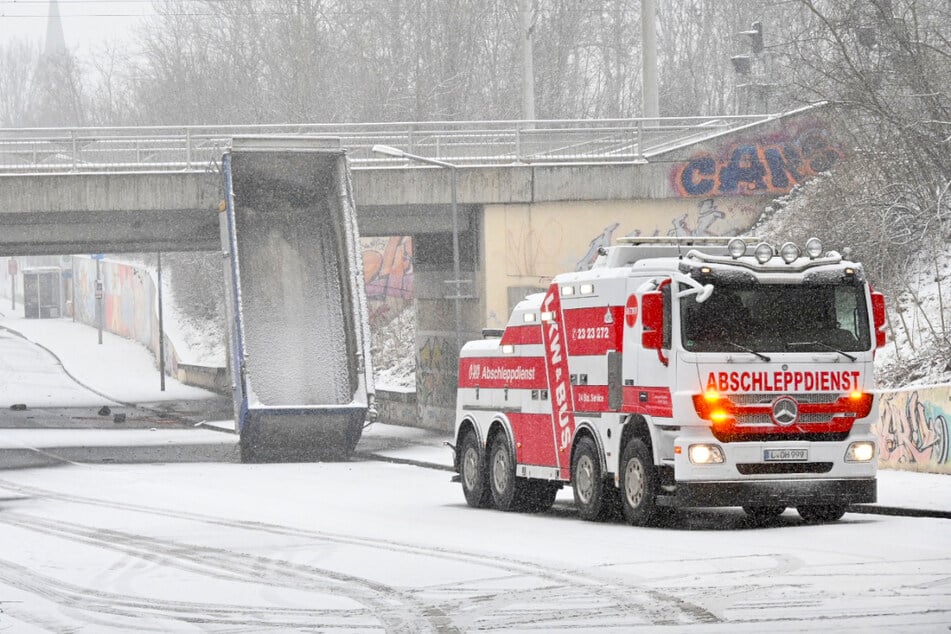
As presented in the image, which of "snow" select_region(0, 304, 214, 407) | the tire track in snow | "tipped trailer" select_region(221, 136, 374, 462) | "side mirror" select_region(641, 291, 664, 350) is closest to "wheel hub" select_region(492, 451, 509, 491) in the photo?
"side mirror" select_region(641, 291, 664, 350)

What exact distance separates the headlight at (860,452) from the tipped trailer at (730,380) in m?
0.01

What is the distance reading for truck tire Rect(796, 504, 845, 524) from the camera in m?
17.7

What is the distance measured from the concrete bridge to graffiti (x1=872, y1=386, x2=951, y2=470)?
15.5 meters

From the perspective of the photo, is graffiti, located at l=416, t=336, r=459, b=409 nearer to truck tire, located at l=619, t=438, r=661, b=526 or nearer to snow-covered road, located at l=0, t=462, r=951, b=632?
snow-covered road, located at l=0, t=462, r=951, b=632

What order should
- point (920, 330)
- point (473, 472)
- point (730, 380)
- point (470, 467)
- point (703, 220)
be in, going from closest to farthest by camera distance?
1. point (730, 380)
2. point (473, 472)
3. point (470, 467)
4. point (920, 330)
5. point (703, 220)

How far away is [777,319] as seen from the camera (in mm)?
17266

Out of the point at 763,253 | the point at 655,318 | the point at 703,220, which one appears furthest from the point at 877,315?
the point at 703,220

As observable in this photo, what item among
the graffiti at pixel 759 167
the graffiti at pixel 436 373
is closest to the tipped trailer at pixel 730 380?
the graffiti at pixel 759 167

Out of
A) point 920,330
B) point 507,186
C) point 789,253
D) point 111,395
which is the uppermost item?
point 507,186

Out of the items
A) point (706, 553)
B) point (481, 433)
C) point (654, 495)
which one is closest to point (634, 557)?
point (706, 553)

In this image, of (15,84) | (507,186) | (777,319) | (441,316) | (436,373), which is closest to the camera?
(777,319)

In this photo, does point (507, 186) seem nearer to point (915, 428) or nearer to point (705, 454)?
point (915, 428)

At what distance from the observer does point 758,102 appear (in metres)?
67.1

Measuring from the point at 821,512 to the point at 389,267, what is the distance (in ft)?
136
